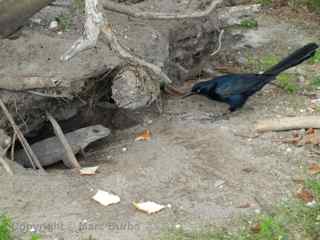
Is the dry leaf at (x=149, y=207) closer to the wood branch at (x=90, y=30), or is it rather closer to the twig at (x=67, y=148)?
the twig at (x=67, y=148)

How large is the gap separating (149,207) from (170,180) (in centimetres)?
44

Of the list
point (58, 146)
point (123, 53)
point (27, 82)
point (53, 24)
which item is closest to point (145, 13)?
point (123, 53)

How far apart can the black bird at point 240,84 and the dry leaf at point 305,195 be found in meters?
1.42

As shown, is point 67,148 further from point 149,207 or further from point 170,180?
point 149,207

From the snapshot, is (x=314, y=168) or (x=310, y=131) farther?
(x=310, y=131)

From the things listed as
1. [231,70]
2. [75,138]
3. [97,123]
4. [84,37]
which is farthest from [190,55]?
[84,37]

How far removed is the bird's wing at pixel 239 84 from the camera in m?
6.19

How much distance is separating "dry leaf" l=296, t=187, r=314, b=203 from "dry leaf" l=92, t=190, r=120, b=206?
4.13ft

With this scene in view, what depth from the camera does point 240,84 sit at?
6.23m

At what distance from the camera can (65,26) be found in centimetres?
660

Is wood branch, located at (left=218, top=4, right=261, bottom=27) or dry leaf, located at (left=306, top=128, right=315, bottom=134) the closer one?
dry leaf, located at (left=306, top=128, right=315, bottom=134)

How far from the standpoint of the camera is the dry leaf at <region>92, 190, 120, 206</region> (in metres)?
4.75

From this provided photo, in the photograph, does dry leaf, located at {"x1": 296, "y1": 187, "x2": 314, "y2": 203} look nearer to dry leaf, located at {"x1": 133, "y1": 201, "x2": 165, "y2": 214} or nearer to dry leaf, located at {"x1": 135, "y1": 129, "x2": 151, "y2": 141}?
dry leaf, located at {"x1": 133, "y1": 201, "x2": 165, "y2": 214}

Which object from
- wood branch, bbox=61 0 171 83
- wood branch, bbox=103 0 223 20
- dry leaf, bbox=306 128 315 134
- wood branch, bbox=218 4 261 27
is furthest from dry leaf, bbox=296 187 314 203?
wood branch, bbox=218 4 261 27
